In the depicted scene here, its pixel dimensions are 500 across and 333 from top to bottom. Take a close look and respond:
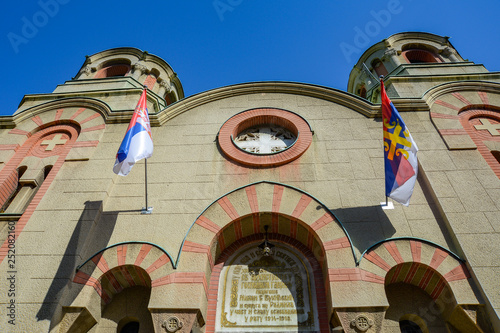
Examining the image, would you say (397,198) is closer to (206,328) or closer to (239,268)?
(239,268)

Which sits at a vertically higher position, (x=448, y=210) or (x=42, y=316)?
(x=448, y=210)

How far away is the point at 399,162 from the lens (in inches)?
266

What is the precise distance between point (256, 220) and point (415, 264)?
3.24 metres

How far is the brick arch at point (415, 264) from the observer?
5.91 metres

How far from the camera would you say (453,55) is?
561 inches

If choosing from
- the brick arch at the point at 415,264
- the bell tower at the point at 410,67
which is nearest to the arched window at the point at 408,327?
the brick arch at the point at 415,264

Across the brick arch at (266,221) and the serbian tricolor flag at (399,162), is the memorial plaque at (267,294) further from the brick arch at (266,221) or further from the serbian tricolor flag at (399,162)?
the serbian tricolor flag at (399,162)

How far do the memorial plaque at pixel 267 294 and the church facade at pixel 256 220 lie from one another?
0.09 ft

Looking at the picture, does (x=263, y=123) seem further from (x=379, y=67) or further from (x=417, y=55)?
(x=417, y=55)

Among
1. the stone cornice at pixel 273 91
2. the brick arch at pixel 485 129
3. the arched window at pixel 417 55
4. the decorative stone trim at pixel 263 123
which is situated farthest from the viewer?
the arched window at pixel 417 55

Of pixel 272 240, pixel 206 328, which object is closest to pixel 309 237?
pixel 272 240

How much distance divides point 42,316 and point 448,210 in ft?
26.5

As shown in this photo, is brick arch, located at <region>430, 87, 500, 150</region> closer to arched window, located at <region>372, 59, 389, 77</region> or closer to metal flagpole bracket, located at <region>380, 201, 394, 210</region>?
metal flagpole bracket, located at <region>380, 201, 394, 210</region>

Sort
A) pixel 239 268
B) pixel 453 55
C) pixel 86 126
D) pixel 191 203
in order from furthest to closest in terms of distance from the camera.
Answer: pixel 453 55
pixel 86 126
pixel 191 203
pixel 239 268
